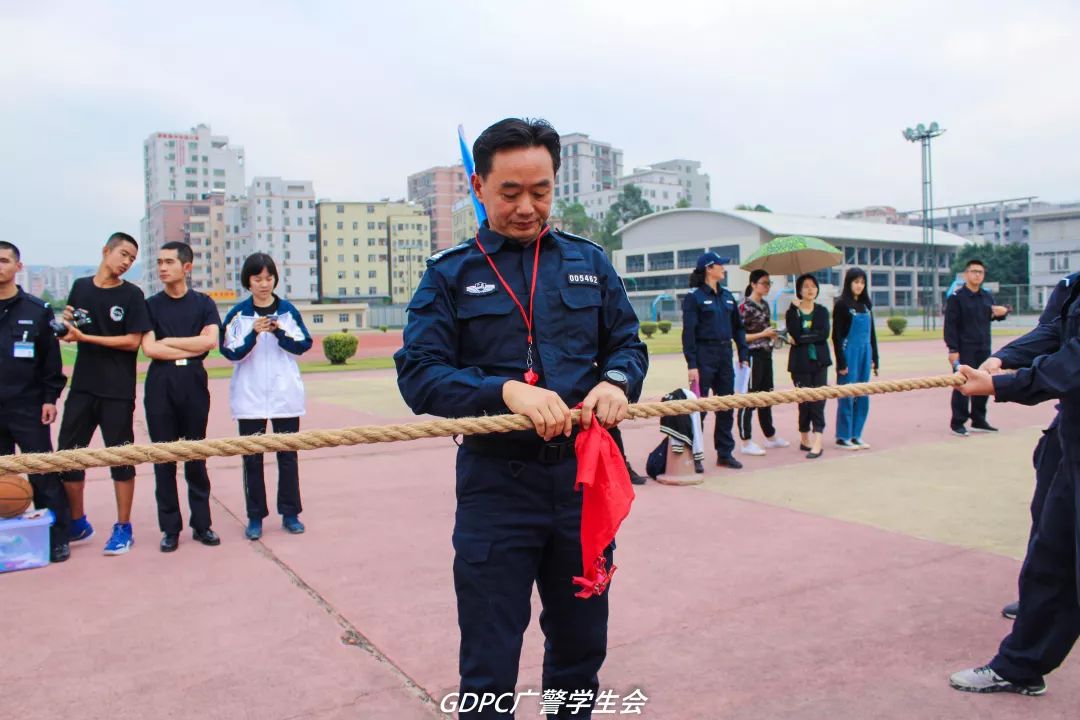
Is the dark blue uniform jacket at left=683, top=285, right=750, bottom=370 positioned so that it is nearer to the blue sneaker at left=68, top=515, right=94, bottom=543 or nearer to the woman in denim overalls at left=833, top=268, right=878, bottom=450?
the woman in denim overalls at left=833, top=268, right=878, bottom=450

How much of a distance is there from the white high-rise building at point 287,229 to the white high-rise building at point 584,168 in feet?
166

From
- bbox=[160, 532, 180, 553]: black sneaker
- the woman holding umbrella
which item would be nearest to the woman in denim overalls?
the woman holding umbrella

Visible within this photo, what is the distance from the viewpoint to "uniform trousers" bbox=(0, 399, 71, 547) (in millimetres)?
4910

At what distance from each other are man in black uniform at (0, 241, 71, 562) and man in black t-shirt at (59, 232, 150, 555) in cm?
14

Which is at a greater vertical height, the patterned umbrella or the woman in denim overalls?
the patterned umbrella

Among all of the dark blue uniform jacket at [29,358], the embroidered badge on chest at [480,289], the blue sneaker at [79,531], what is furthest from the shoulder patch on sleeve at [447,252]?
the blue sneaker at [79,531]

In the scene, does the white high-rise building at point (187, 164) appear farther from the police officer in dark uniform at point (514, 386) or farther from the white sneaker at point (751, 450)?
the police officer in dark uniform at point (514, 386)

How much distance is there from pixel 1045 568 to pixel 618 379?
6.10ft

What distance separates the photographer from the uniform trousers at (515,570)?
7.01ft

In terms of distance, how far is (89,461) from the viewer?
202cm

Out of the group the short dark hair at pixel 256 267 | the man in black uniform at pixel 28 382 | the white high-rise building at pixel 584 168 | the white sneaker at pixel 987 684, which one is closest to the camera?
the white sneaker at pixel 987 684

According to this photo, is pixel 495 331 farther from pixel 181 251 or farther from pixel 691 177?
pixel 691 177

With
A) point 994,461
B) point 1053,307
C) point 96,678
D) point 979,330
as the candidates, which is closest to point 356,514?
point 96,678

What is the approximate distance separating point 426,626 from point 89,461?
1958 millimetres
